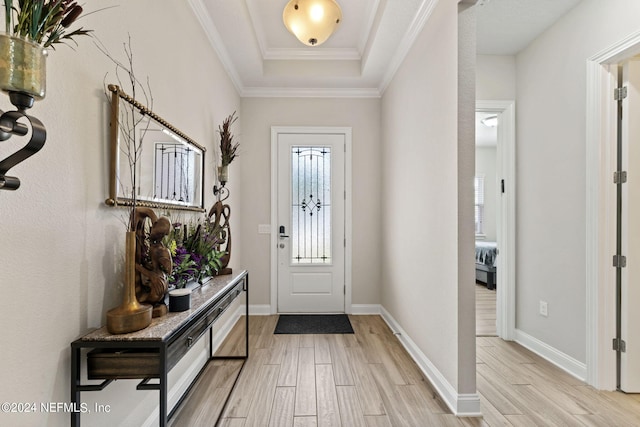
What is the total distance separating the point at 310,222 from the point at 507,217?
2.18 meters

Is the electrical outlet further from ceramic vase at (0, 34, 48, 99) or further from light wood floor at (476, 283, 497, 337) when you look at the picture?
ceramic vase at (0, 34, 48, 99)

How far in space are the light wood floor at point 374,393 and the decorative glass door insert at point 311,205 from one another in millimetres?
1277

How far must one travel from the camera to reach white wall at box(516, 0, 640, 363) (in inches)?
95.7

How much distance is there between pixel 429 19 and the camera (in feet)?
7.95

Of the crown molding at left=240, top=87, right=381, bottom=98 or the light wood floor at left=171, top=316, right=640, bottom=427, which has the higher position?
the crown molding at left=240, top=87, right=381, bottom=98

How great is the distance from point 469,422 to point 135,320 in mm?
1936

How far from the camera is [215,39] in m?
2.84

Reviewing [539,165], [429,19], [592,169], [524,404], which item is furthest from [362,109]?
[524,404]

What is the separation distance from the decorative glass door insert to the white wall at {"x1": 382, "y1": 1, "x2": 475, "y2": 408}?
0.92 m

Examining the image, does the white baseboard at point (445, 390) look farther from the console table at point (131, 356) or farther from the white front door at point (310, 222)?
the console table at point (131, 356)

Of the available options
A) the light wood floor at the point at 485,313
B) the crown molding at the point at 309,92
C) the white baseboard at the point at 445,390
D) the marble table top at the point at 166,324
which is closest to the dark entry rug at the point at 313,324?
the white baseboard at the point at 445,390

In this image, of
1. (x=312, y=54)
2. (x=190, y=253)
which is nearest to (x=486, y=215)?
(x=312, y=54)

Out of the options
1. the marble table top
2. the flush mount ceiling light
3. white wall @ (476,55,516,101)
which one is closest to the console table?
the marble table top

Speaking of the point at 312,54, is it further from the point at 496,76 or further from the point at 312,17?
the point at 496,76
